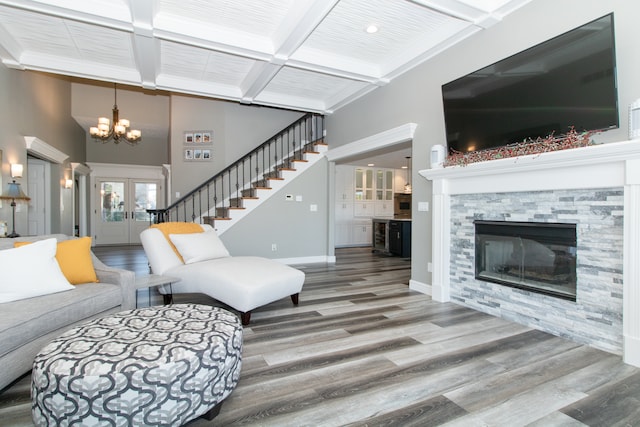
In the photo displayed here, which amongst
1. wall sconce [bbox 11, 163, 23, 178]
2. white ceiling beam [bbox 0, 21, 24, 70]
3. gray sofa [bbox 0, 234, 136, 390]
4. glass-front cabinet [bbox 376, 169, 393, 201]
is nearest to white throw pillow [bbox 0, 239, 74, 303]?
gray sofa [bbox 0, 234, 136, 390]

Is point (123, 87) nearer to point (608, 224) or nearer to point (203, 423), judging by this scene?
point (203, 423)

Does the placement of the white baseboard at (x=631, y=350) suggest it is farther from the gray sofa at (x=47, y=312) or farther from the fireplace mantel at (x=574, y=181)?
the gray sofa at (x=47, y=312)

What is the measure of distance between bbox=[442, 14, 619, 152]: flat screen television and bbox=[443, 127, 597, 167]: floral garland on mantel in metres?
0.04

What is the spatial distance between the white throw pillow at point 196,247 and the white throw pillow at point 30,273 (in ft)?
4.20

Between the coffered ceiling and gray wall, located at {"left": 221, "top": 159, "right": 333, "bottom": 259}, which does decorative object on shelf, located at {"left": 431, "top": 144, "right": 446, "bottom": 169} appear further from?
gray wall, located at {"left": 221, "top": 159, "right": 333, "bottom": 259}

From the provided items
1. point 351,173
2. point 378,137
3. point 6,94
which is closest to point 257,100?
point 378,137

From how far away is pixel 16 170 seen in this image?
4746 mm

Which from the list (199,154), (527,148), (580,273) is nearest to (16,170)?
(199,154)

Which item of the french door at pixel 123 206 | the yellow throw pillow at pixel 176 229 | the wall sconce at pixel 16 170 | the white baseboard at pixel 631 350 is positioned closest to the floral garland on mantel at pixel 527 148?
the white baseboard at pixel 631 350

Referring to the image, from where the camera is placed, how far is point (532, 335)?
2818 millimetres

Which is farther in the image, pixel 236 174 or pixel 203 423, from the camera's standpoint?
pixel 236 174

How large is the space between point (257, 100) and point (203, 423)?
5033mm

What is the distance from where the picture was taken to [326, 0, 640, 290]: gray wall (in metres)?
2.48

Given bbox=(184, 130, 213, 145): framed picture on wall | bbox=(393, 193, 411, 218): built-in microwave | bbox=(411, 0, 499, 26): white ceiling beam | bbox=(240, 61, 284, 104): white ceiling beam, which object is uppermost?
bbox=(240, 61, 284, 104): white ceiling beam
